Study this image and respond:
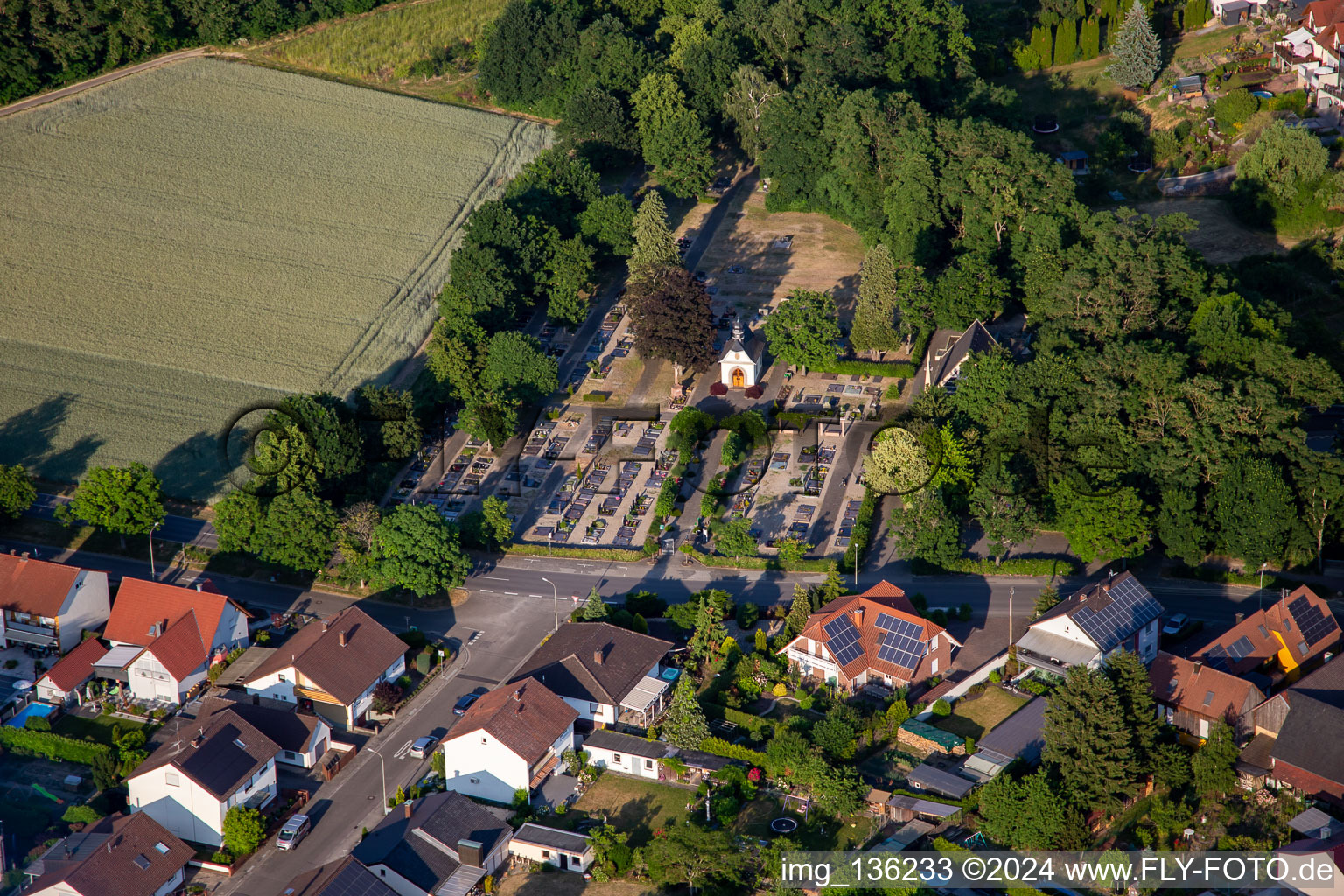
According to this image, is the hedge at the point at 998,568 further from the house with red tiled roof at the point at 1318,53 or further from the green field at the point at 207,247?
the house with red tiled roof at the point at 1318,53

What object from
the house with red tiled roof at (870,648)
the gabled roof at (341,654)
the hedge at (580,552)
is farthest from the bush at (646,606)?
the gabled roof at (341,654)

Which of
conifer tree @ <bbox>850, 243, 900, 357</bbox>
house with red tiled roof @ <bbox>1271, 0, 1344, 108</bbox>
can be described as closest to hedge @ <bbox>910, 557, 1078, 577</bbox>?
conifer tree @ <bbox>850, 243, 900, 357</bbox>

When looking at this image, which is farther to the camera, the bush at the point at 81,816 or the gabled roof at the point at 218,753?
the bush at the point at 81,816

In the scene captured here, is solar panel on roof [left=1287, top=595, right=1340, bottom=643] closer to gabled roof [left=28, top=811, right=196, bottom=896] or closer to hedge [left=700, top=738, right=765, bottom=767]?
hedge [left=700, top=738, right=765, bottom=767]

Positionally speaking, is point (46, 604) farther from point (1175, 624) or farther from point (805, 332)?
point (1175, 624)

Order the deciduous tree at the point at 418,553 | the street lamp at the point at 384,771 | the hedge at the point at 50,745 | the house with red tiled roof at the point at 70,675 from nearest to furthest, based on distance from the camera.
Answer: the street lamp at the point at 384,771, the hedge at the point at 50,745, the house with red tiled roof at the point at 70,675, the deciduous tree at the point at 418,553

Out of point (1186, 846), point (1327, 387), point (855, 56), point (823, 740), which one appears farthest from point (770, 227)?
point (1186, 846)

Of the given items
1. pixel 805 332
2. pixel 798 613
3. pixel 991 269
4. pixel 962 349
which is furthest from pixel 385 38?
pixel 798 613
